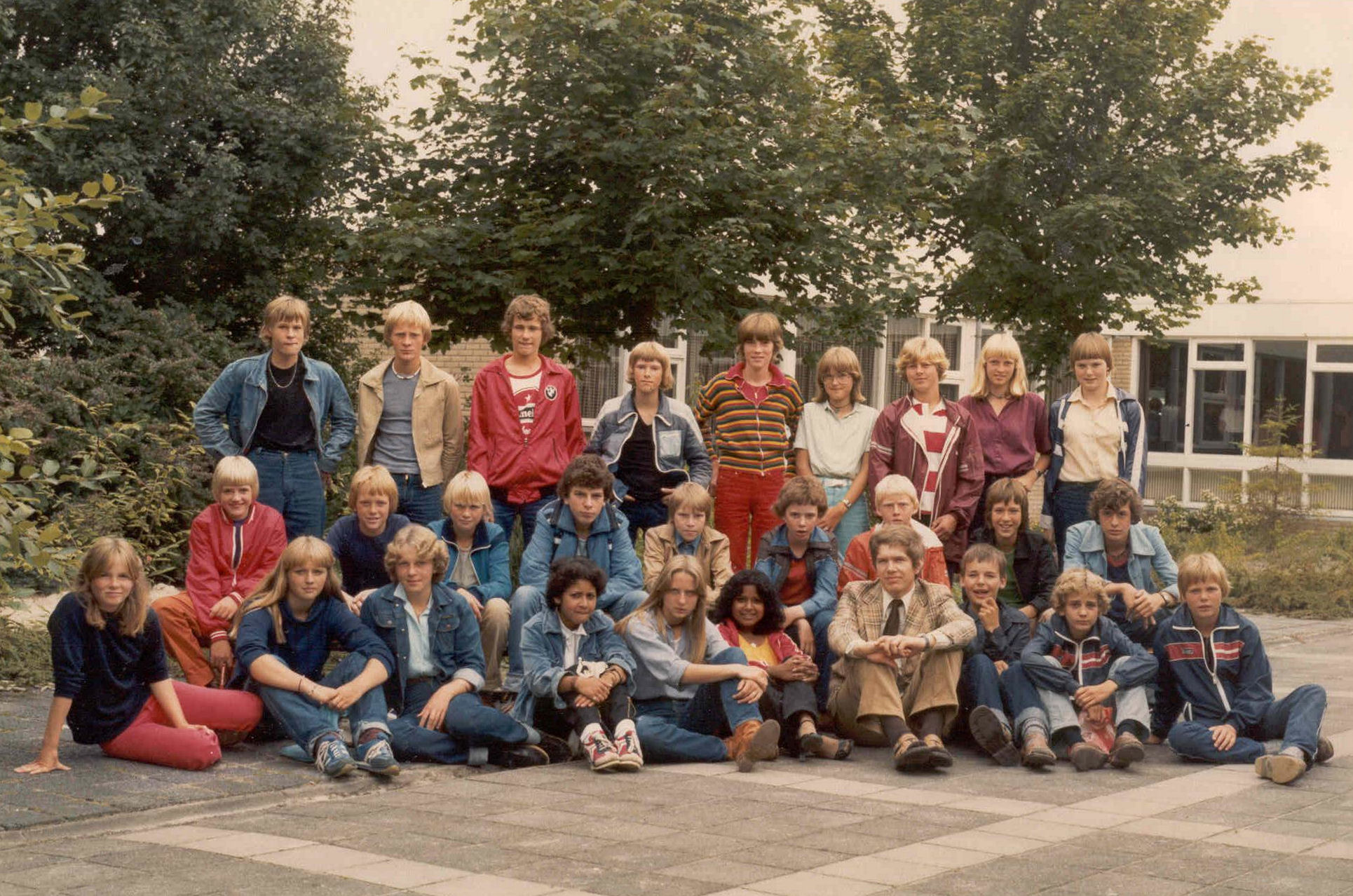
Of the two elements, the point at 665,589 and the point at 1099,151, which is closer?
the point at 665,589

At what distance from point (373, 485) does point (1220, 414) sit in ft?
82.8

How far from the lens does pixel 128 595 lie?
7.01 metres

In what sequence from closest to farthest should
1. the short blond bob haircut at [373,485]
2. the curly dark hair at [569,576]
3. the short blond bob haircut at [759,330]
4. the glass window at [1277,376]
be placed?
1. the curly dark hair at [569,576]
2. the short blond bob haircut at [373,485]
3. the short blond bob haircut at [759,330]
4. the glass window at [1277,376]

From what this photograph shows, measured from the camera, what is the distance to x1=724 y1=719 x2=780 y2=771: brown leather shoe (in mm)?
7242

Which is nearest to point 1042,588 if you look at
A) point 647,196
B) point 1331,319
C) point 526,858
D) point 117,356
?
point 526,858

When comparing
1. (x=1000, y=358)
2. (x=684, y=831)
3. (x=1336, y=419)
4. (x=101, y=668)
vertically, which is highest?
(x=1336, y=419)

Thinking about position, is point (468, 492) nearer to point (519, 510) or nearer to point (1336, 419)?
point (519, 510)

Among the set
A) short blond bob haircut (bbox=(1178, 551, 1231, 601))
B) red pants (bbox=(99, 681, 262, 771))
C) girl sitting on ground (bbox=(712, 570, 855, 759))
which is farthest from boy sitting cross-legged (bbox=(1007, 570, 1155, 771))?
red pants (bbox=(99, 681, 262, 771))

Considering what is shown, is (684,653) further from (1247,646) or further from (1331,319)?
(1331,319)

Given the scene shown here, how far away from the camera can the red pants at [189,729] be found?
22.9 ft

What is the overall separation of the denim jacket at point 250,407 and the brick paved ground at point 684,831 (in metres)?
1.72

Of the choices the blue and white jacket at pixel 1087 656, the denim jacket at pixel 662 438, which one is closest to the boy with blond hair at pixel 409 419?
the denim jacket at pixel 662 438

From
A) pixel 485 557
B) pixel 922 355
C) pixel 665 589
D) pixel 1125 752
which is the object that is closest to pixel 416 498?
pixel 485 557

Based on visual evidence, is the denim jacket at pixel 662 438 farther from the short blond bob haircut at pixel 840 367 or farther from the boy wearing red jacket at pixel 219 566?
the boy wearing red jacket at pixel 219 566
